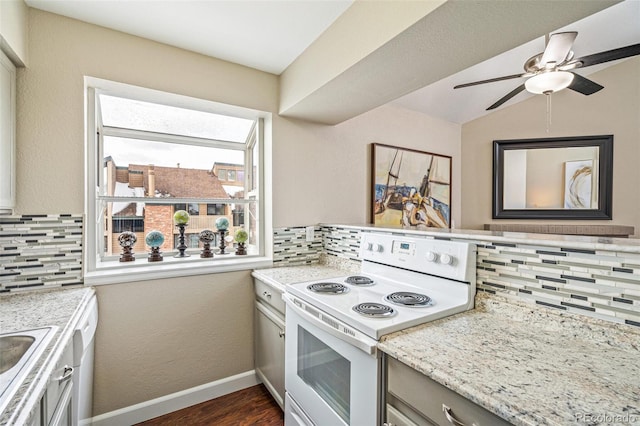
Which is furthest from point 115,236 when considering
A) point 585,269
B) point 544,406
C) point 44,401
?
point 585,269

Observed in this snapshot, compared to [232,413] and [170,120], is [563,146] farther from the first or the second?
[232,413]

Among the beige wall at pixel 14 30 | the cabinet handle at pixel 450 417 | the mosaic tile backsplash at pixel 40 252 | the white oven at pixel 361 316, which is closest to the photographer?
the cabinet handle at pixel 450 417

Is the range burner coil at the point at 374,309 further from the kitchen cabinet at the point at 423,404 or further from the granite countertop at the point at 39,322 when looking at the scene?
the granite countertop at the point at 39,322

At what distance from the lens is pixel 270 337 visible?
179 centimetres

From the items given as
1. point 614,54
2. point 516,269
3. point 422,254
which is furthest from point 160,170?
point 614,54

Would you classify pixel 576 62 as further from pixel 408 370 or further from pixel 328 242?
pixel 408 370

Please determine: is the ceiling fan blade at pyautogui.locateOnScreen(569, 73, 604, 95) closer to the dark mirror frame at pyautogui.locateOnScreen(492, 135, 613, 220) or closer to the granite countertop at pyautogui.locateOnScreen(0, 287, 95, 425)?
the dark mirror frame at pyautogui.locateOnScreen(492, 135, 613, 220)

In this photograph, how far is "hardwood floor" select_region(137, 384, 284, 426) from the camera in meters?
1.67

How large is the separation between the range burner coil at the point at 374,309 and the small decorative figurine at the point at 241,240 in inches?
48.3

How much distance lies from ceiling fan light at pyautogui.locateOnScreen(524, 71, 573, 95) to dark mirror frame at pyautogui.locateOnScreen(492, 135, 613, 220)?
1440 millimetres

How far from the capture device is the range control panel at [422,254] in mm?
1280

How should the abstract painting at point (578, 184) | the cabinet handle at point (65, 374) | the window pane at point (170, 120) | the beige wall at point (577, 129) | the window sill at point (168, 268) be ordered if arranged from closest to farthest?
the cabinet handle at point (65, 374), the window sill at point (168, 268), the window pane at point (170, 120), the beige wall at point (577, 129), the abstract painting at point (578, 184)

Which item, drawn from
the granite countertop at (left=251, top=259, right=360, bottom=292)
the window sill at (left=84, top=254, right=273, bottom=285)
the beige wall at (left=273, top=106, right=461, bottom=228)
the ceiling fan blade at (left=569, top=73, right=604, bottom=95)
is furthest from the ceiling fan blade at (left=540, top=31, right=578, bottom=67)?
the window sill at (left=84, top=254, right=273, bottom=285)

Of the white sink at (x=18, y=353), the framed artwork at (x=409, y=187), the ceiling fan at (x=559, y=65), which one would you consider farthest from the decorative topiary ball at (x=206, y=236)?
the ceiling fan at (x=559, y=65)
